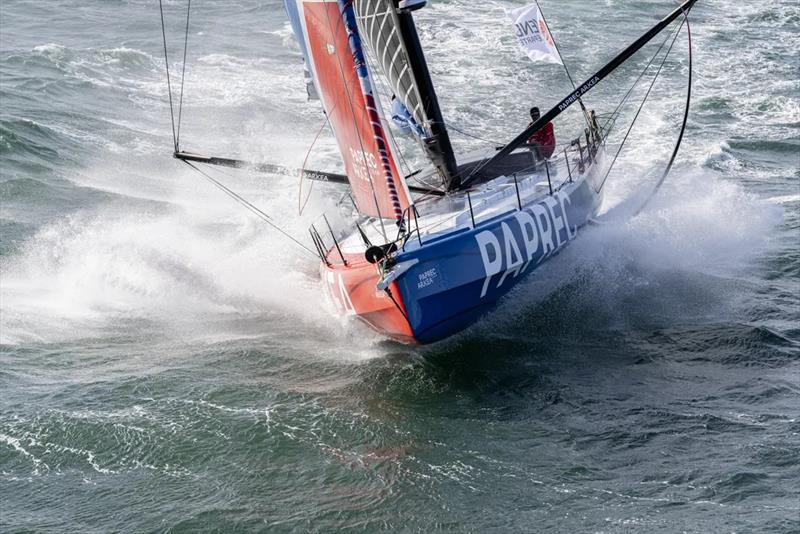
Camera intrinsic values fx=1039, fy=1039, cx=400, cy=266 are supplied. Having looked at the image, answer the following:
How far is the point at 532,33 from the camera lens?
12398mm

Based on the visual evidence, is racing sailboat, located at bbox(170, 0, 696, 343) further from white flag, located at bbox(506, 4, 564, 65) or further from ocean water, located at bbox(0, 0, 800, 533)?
white flag, located at bbox(506, 4, 564, 65)

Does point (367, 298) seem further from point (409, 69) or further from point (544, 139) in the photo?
point (544, 139)

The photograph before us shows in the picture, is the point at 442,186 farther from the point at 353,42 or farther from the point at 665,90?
the point at 665,90

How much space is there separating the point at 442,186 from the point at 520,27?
2.16 meters

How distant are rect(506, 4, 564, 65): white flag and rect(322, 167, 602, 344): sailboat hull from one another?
6.77 feet

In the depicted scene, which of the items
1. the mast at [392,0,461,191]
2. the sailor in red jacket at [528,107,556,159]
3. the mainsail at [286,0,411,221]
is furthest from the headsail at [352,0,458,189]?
the sailor in red jacket at [528,107,556,159]

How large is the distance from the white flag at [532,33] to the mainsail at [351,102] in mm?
2925

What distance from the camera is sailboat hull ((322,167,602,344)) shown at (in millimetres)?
9891

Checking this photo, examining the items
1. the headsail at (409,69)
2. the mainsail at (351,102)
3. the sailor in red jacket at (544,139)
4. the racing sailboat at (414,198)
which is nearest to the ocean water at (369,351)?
the racing sailboat at (414,198)

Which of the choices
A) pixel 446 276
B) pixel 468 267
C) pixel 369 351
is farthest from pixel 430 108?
pixel 369 351

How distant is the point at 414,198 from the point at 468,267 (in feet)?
6.74

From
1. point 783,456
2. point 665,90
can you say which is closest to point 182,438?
point 783,456

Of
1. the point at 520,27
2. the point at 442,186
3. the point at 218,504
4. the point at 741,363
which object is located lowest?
the point at 741,363

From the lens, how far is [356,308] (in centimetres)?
1060
